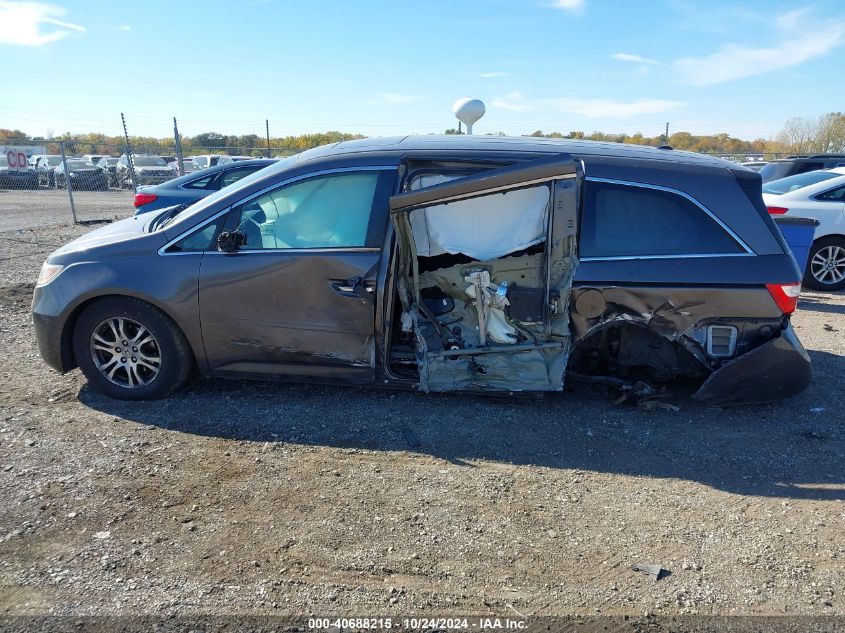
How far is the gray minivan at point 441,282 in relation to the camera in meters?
4.09

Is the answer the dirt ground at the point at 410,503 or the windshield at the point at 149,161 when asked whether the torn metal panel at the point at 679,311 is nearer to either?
the dirt ground at the point at 410,503

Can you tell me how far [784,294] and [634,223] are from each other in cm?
105

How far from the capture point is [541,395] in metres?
4.47

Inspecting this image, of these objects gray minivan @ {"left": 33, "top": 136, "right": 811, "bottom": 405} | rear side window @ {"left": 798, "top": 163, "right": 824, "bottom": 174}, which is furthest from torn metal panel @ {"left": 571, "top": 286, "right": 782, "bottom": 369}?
rear side window @ {"left": 798, "top": 163, "right": 824, "bottom": 174}

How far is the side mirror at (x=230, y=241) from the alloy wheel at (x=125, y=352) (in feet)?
2.65

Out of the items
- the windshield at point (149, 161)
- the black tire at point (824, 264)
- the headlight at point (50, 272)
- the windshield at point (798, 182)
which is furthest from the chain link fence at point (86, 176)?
the black tire at point (824, 264)

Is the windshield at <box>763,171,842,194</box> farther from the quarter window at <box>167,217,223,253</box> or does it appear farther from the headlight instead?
the headlight

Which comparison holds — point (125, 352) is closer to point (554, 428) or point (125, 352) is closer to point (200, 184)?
point (554, 428)

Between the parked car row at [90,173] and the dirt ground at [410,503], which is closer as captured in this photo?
the dirt ground at [410,503]

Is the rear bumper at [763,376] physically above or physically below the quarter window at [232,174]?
below

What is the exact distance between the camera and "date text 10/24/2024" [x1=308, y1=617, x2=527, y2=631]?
249 centimetres

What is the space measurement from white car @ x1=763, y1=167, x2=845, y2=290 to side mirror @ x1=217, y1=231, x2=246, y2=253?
7.72m

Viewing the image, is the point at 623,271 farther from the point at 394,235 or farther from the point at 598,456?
the point at 394,235

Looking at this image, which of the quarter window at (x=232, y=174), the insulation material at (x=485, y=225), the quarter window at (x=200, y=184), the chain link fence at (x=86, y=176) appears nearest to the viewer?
the insulation material at (x=485, y=225)
